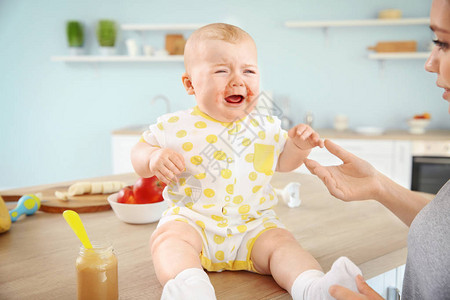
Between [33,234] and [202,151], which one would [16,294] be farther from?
[202,151]

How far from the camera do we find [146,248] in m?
1.02

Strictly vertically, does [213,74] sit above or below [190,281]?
above

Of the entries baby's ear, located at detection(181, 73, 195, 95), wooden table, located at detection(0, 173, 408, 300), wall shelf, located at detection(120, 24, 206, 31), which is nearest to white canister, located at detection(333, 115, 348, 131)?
wall shelf, located at detection(120, 24, 206, 31)

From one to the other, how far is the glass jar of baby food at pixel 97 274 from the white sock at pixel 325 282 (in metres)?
0.34

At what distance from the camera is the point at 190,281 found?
738 mm

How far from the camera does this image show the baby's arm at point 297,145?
99 centimetres

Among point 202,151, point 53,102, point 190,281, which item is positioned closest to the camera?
point 190,281

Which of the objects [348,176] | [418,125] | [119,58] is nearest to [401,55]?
[418,125]

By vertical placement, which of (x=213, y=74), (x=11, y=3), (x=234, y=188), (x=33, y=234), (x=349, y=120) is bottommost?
(x=349, y=120)

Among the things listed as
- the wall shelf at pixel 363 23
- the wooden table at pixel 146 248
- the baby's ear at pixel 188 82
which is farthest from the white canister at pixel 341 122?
the baby's ear at pixel 188 82

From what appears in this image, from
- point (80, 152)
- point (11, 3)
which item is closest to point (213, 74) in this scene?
point (80, 152)

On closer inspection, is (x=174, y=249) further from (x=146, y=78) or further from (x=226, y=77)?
(x=146, y=78)

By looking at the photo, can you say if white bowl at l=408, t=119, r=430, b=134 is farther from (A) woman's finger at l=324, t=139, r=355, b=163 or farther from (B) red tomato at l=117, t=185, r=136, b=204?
(B) red tomato at l=117, t=185, r=136, b=204

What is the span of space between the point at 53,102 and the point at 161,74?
1.24 m
